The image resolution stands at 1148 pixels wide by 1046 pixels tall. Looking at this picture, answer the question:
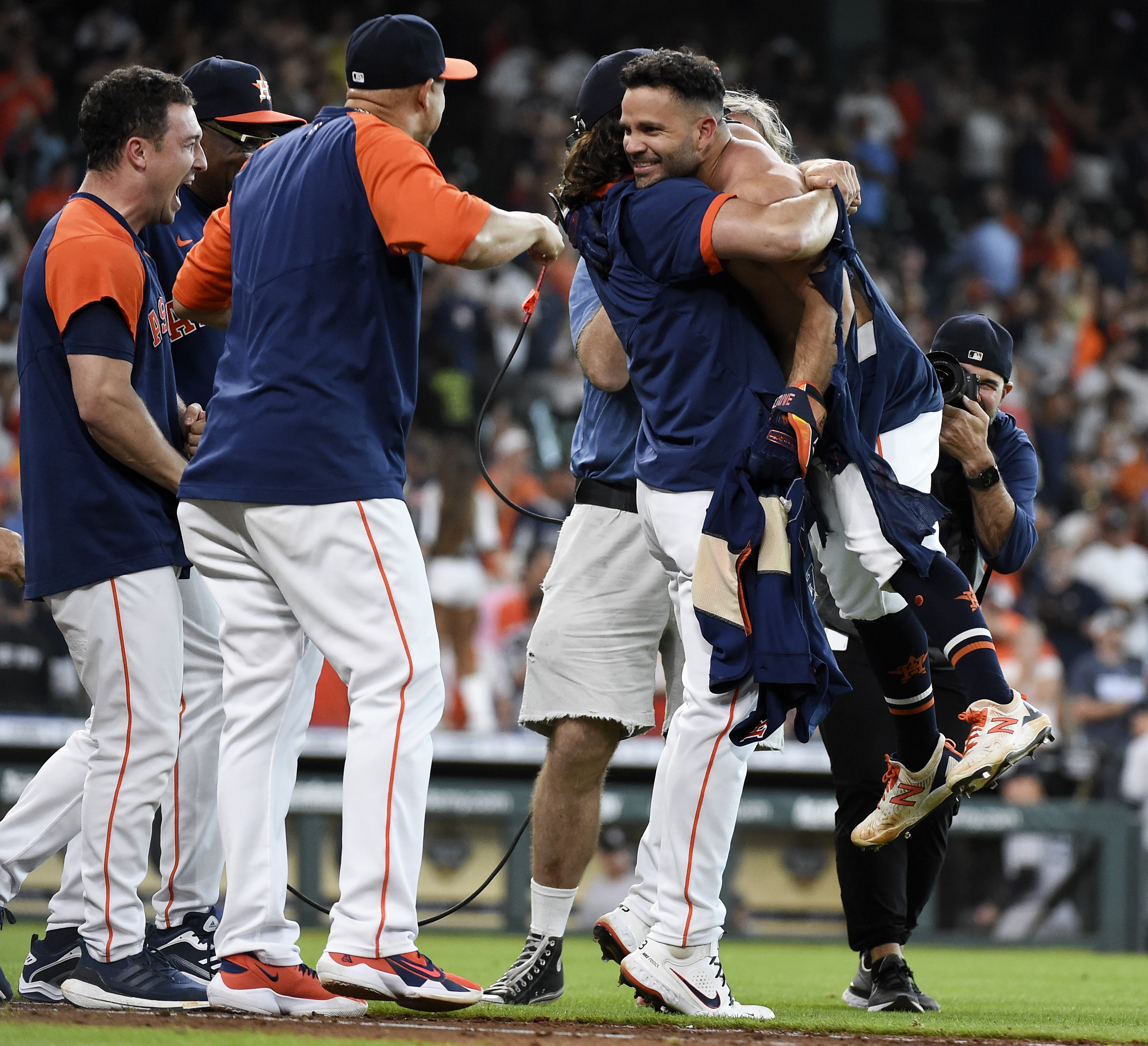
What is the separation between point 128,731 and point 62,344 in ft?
3.70

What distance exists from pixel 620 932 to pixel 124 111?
284 centimetres

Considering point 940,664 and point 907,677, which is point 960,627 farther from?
point 940,664

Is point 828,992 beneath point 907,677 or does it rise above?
beneath

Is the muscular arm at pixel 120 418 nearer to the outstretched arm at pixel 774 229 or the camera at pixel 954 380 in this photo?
the outstretched arm at pixel 774 229

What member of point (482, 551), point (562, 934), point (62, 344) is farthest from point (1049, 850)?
point (62, 344)

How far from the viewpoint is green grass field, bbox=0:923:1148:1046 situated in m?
4.07

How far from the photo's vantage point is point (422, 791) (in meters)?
3.84

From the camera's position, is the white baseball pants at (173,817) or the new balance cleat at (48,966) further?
the white baseball pants at (173,817)

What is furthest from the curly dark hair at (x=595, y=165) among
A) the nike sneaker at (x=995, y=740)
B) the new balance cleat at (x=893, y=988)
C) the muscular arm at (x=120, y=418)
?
the new balance cleat at (x=893, y=988)

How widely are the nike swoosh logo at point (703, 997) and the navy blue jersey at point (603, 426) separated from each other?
5.13 feet

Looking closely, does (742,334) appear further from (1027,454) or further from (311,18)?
(311,18)

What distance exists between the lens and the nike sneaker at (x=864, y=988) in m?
5.15

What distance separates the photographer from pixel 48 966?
4.44 meters

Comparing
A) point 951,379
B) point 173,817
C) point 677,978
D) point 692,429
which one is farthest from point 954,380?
point 173,817
